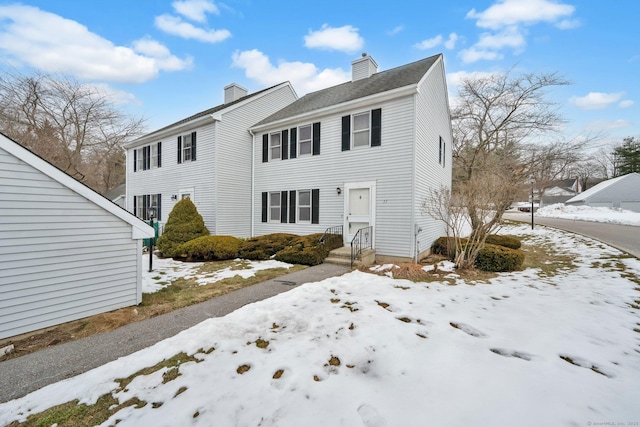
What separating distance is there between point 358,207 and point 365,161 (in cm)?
168

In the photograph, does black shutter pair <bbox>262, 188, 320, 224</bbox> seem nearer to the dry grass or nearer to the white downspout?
the white downspout

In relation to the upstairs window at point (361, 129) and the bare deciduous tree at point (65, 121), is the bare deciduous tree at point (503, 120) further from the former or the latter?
the bare deciduous tree at point (65, 121)

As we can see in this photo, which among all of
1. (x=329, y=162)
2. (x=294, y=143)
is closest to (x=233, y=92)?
(x=294, y=143)

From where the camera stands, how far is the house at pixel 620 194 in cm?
3162

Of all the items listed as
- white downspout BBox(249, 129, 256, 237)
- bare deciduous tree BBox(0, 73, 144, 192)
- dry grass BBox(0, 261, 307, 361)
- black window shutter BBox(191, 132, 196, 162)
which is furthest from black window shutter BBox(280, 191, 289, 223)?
bare deciduous tree BBox(0, 73, 144, 192)

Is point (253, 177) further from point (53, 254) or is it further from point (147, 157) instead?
point (53, 254)

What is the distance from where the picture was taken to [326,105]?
1041 centimetres

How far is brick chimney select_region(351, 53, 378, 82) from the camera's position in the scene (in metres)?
12.5

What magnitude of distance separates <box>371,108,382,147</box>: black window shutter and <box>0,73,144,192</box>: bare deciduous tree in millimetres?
21187

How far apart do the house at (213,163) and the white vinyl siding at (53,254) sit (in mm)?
6744

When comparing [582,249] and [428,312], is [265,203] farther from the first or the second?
[582,249]

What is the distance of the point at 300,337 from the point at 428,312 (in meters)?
2.27

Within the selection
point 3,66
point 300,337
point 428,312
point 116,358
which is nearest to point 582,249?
point 428,312

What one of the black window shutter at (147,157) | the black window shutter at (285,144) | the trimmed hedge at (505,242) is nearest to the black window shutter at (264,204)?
the black window shutter at (285,144)
